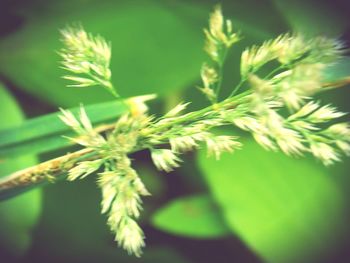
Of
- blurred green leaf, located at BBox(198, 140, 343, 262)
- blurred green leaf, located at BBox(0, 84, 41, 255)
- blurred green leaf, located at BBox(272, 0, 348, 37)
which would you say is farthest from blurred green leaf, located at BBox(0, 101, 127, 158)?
blurred green leaf, located at BBox(272, 0, 348, 37)

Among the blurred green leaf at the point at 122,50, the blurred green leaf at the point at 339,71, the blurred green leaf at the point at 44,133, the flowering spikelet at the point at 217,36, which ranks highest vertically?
the blurred green leaf at the point at 122,50

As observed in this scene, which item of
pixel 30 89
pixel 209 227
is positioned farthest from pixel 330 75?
pixel 30 89

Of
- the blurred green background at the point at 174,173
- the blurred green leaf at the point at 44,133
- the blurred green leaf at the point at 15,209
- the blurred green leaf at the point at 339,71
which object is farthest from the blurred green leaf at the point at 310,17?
the blurred green leaf at the point at 15,209

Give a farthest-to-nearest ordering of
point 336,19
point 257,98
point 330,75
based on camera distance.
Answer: point 336,19
point 330,75
point 257,98

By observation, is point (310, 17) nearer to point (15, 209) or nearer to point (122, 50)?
point (122, 50)

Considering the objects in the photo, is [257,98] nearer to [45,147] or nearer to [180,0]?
[45,147]

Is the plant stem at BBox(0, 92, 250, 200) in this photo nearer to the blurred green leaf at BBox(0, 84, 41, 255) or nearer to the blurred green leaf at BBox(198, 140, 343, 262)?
the blurred green leaf at BBox(0, 84, 41, 255)

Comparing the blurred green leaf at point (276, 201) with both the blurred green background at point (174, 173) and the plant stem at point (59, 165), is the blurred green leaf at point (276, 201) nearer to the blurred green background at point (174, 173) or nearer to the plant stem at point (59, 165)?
the blurred green background at point (174, 173)

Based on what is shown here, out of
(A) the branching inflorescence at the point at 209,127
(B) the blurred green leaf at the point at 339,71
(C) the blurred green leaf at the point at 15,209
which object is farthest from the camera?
(C) the blurred green leaf at the point at 15,209
